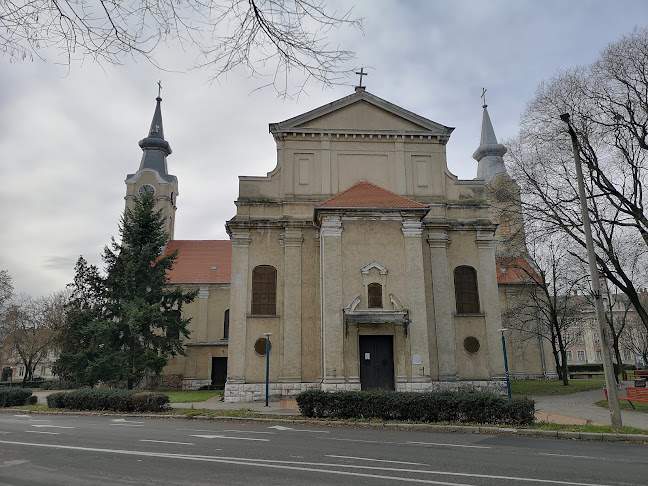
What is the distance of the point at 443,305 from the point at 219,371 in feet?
66.1

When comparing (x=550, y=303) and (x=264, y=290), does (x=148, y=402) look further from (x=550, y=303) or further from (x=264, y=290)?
(x=550, y=303)

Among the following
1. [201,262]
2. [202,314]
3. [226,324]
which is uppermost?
[201,262]

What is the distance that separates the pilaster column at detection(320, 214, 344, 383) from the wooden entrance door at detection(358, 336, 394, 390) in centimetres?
115

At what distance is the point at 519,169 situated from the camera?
2317 centimetres

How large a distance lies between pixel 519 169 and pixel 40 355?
53.3 meters

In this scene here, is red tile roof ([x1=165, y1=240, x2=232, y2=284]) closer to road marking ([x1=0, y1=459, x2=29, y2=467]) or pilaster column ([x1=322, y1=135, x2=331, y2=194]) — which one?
pilaster column ([x1=322, y1=135, x2=331, y2=194])

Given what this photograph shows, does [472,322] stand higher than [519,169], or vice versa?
[519,169]

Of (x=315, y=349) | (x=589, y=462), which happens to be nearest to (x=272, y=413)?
(x=315, y=349)

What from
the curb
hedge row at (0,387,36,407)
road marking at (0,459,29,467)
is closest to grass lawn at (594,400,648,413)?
the curb

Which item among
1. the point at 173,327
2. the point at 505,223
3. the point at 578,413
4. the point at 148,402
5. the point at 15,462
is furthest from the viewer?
the point at 173,327

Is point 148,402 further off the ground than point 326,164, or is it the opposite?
point 326,164

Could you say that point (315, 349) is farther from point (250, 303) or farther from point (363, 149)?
point (363, 149)

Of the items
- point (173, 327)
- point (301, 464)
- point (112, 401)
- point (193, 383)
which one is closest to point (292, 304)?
point (112, 401)

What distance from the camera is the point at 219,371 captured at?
36312 millimetres
